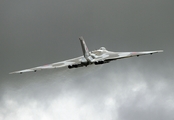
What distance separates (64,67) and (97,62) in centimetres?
942

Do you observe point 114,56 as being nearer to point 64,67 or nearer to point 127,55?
point 127,55

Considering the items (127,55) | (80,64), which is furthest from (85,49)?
(127,55)

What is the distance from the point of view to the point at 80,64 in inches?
3282

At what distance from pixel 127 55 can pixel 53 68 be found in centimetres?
1915

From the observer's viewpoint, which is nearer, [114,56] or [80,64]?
[80,64]

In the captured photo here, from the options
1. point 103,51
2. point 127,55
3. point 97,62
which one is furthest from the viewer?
point 103,51

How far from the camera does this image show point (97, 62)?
8275 cm

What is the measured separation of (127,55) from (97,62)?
32.5 ft

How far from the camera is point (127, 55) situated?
3487 inches

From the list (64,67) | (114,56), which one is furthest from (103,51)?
(64,67)

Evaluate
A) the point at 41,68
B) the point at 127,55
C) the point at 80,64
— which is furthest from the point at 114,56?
the point at 41,68

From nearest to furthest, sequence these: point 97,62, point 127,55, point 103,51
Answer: point 97,62 → point 127,55 → point 103,51

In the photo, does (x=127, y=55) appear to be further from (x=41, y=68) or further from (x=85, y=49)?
(x=41, y=68)

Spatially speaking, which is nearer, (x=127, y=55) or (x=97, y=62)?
(x=97, y=62)
